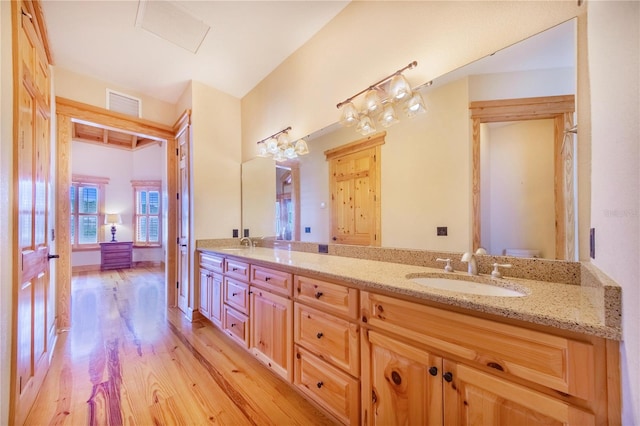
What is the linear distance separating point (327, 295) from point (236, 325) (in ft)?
4.01

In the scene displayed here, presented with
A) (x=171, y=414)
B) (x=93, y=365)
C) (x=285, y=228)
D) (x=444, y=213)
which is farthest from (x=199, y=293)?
(x=444, y=213)

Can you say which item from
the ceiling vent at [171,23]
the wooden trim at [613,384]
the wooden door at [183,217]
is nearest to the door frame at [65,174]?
the wooden door at [183,217]

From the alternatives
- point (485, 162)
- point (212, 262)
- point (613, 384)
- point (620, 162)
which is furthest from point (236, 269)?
Result: point (620, 162)

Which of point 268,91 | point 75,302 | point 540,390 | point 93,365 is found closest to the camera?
point 540,390

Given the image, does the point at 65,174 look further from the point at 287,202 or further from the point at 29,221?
the point at 287,202

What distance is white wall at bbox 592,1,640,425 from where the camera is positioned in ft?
1.86

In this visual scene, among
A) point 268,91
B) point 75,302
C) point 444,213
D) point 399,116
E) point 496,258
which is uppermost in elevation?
point 268,91

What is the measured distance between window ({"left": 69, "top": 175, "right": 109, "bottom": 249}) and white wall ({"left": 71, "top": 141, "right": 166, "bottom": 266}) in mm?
128

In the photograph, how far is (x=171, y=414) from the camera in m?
1.47

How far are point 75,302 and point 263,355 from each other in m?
3.63

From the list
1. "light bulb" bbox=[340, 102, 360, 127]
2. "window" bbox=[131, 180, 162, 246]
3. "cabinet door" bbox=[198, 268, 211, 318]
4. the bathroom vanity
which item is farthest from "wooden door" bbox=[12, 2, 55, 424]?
"window" bbox=[131, 180, 162, 246]

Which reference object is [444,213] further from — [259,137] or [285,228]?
[259,137]

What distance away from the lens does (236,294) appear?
2.16 meters

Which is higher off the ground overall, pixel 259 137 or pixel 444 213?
pixel 259 137
